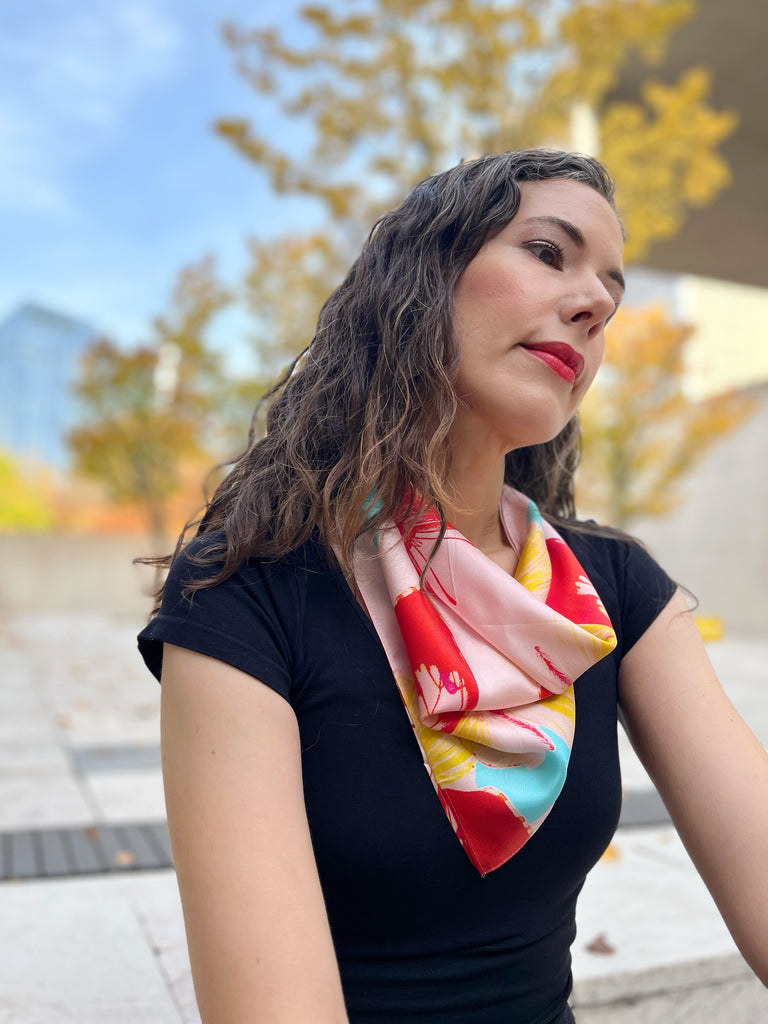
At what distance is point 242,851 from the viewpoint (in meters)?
1.03

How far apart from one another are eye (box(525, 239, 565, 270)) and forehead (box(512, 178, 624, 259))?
40 millimetres

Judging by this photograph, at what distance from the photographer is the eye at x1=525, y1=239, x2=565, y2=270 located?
1.32m

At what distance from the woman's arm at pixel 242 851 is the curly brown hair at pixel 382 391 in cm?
21

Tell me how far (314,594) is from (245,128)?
8376 millimetres

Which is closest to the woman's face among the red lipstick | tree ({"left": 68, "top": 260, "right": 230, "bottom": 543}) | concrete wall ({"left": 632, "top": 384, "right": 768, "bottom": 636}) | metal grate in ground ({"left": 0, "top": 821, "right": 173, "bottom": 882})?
the red lipstick

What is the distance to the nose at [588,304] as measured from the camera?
4.30ft

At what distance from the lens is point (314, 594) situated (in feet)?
4.08

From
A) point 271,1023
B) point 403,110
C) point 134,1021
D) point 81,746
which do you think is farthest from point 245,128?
point 271,1023

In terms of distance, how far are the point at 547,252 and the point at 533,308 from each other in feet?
0.33

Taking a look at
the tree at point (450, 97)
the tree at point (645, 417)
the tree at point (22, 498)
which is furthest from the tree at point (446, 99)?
the tree at point (22, 498)

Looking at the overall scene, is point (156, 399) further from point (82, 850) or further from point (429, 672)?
point (429, 672)

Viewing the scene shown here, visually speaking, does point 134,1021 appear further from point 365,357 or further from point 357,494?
point 365,357

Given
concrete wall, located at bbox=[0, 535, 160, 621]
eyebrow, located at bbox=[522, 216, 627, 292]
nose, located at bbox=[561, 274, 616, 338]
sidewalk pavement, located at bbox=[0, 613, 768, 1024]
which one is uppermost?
concrete wall, located at bbox=[0, 535, 160, 621]

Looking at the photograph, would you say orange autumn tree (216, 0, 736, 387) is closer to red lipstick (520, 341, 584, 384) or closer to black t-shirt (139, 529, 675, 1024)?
red lipstick (520, 341, 584, 384)
